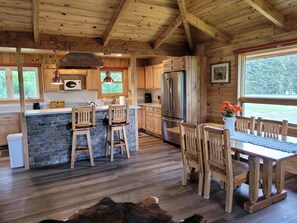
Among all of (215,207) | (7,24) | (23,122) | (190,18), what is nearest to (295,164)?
(215,207)

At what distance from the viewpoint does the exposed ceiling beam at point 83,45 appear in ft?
13.2

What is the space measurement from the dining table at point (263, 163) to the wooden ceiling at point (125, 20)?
1964 mm

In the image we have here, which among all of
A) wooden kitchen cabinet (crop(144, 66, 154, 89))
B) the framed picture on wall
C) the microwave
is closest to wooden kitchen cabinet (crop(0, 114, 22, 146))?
the microwave

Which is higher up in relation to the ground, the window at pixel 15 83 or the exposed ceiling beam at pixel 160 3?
the exposed ceiling beam at pixel 160 3

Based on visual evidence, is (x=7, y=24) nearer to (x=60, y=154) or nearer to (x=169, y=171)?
(x=60, y=154)

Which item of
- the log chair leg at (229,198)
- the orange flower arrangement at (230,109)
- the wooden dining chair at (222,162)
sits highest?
the orange flower arrangement at (230,109)

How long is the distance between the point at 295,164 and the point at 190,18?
10.1ft

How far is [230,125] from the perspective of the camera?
10.3 ft

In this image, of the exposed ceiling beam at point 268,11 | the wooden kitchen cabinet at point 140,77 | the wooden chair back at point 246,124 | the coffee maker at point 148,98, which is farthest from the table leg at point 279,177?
the wooden kitchen cabinet at point 140,77

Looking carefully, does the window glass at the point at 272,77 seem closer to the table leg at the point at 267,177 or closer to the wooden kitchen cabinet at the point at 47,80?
the table leg at the point at 267,177

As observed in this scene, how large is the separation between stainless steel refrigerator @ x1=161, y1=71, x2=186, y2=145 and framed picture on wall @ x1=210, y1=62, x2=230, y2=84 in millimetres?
662

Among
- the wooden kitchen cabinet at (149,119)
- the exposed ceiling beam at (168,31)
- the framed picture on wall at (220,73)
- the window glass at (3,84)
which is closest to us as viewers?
the exposed ceiling beam at (168,31)

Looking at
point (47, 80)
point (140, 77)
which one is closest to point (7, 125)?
point (47, 80)

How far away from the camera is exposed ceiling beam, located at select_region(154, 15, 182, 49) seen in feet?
14.2
